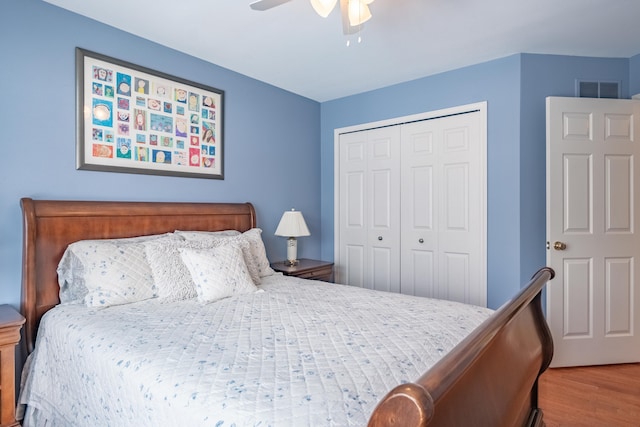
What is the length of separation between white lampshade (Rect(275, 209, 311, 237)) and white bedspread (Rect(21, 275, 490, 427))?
3.87 feet

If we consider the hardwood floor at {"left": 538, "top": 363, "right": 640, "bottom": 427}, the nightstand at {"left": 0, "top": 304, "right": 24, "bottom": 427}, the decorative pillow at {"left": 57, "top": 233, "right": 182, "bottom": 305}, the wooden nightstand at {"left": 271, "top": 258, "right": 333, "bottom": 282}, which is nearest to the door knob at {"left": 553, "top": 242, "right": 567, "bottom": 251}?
the hardwood floor at {"left": 538, "top": 363, "right": 640, "bottom": 427}

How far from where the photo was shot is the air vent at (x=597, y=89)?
2.92 m

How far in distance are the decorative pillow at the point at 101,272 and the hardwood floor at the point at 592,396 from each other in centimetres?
253

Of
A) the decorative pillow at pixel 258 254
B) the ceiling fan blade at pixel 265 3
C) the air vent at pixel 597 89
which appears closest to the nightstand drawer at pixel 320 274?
the decorative pillow at pixel 258 254

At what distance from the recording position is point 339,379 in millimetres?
1081

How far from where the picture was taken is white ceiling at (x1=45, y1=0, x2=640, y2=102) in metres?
2.18

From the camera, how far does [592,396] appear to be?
7.65 feet

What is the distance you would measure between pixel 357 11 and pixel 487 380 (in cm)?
170

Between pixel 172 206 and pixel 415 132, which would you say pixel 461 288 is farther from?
pixel 172 206

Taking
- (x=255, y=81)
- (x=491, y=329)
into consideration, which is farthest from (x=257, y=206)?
(x=491, y=329)

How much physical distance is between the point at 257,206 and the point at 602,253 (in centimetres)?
291

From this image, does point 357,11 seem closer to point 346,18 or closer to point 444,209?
point 346,18

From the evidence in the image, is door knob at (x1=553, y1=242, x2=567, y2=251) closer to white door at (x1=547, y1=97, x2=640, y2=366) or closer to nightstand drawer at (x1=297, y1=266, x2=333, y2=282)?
white door at (x1=547, y1=97, x2=640, y2=366)

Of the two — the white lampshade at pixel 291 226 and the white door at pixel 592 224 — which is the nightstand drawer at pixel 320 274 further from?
the white door at pixel 592 224
